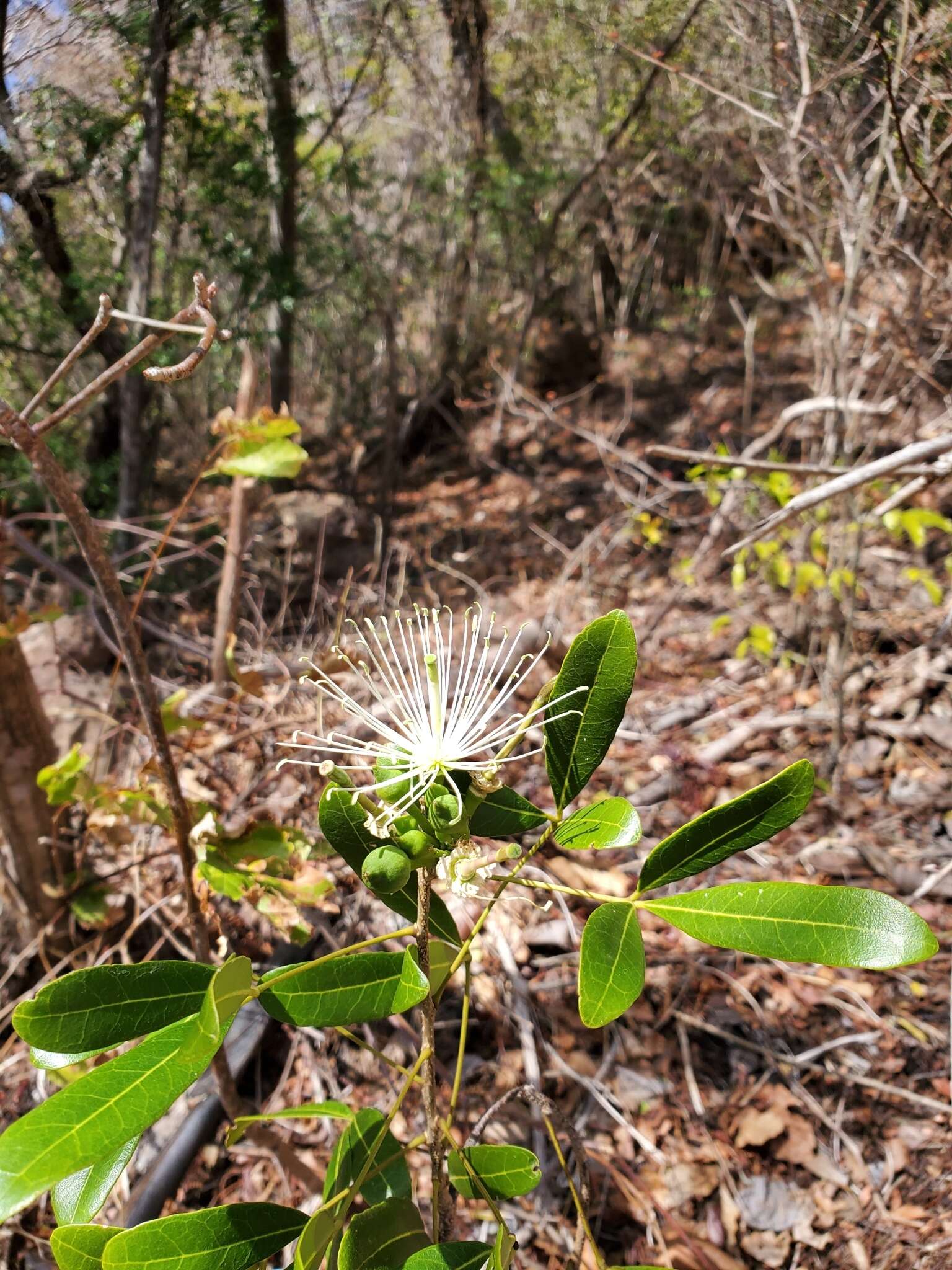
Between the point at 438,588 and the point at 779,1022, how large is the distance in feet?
8.92

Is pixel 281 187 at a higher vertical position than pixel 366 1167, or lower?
higher

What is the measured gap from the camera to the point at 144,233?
9.29 ft

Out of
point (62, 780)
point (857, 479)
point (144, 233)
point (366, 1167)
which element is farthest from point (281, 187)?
point (366, 1167)

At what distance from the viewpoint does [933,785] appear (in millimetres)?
1993

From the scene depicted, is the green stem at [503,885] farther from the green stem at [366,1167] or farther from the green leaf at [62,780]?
Answer: the green leaf at [62,780]

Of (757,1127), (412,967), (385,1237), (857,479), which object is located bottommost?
(757,1127)

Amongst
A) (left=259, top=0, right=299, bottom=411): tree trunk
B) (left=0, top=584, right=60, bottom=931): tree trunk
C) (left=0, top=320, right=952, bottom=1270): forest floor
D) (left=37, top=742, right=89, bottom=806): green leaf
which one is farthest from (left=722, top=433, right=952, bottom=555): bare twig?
(left=259, top=0, right=299, bottom=411): tree trunk

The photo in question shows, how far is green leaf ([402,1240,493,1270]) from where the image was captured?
63 centimetres

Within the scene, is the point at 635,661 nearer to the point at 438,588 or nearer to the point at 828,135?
the point at 828,135

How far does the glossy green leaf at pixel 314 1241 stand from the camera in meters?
0.61

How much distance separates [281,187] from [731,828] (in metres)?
3.91

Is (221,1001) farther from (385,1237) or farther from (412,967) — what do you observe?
(385,1237)

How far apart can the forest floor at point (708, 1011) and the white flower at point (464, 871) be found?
839mm

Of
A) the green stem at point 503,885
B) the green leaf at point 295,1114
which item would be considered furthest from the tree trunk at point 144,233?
the green leaf at point 295,1114
